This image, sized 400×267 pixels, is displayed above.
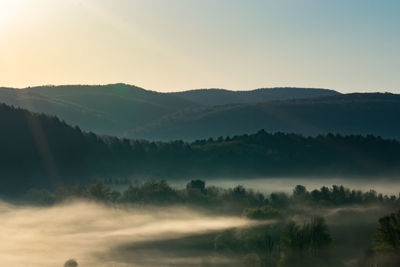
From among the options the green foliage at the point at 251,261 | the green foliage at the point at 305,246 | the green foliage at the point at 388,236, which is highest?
the green foliage at the point at 388,236

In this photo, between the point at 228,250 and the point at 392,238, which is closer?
the point at 392,238

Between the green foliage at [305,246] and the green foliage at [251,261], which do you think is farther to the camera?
the green foliage at [251,261]

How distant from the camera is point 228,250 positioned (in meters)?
186

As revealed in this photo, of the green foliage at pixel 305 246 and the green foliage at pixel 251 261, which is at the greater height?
the green foliage at pixel 305 246

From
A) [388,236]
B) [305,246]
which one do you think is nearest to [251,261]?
[305,246]

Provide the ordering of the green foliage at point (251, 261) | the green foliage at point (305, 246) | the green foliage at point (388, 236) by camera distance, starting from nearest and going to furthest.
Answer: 1. the green foliage at point (388, 236)
2. the green foliage at point (305, 246)
3. the green foliage at point (251, 261)

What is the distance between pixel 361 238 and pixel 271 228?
100ft

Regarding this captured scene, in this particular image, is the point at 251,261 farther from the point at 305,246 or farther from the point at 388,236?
the point at 388,236

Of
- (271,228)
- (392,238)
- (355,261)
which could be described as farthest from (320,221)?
(392,238)

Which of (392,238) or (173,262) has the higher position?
(392,238)

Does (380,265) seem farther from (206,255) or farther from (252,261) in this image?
(206,255)

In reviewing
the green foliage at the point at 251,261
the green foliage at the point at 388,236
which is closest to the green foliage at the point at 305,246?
the green foliage at the point at 251,261

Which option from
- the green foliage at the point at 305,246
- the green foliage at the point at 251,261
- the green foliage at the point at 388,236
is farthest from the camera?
the green foliage at the point at 251,261

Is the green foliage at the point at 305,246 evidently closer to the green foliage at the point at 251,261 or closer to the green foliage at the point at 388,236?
the green foliage at the point at 251,261
